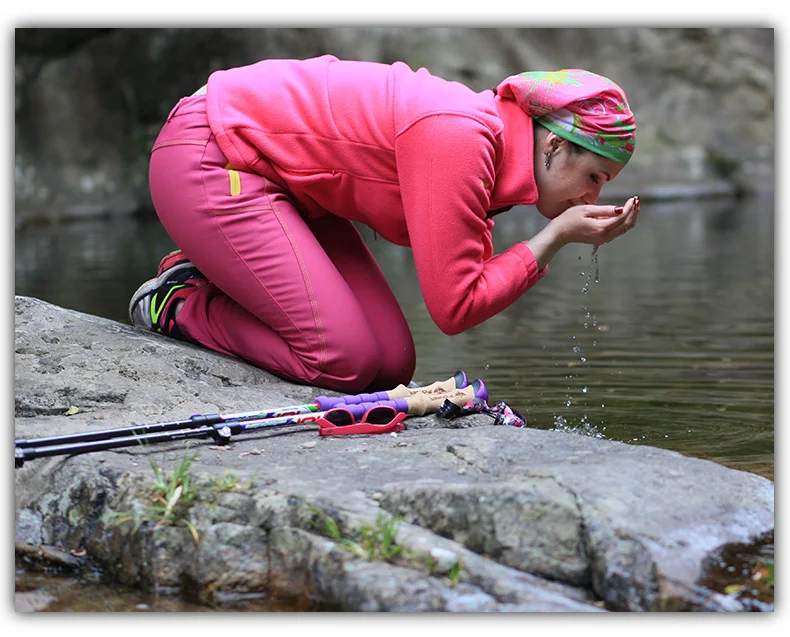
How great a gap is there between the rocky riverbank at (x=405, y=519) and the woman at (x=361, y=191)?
18.0 inches

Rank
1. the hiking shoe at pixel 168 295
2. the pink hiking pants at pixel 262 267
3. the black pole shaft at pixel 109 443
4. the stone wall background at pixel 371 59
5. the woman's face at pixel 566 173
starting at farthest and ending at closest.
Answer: the stone wall background at pixel 371 59
the hiking shoe at pixel 168 295
the pink hiking pants at pixel 262 267
the woman's face at pixel 566 173
the black pole shaft at pixel 109 443

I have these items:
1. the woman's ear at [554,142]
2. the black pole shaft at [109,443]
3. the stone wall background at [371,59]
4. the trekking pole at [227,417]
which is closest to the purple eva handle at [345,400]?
the trekking pole at [227,417]

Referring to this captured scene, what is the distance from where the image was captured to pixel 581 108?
2.26 meters

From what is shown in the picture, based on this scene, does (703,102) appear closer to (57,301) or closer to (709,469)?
(57,301)

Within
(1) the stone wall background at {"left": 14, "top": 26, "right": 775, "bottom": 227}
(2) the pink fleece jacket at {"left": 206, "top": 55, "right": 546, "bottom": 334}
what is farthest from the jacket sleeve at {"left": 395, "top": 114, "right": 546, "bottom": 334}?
(1) the stone wall background at {"left": 14, "top": 26, "right": 775, "bottom": 227}

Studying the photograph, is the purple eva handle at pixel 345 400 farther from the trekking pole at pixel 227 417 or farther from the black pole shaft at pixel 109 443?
the black pole shaft at pixel 109 443

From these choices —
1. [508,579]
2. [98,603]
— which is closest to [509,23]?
[508,579]

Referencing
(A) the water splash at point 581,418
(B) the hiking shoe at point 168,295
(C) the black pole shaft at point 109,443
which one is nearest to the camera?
(C) the black pole shaft at point 109,443

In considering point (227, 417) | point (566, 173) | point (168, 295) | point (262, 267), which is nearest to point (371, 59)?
point (168, 295)

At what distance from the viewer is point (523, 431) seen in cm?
210

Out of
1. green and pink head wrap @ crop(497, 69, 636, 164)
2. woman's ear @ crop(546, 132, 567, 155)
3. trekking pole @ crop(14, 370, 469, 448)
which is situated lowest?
trekking pole @ crop(14, 370, 469, 448)

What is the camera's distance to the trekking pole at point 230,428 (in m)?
1.89

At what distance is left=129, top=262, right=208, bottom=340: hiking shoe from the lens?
9.14ft

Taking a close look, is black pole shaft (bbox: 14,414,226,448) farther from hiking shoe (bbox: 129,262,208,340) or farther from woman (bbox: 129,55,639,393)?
hiking shoe (bbox: 129,262,208,340)
